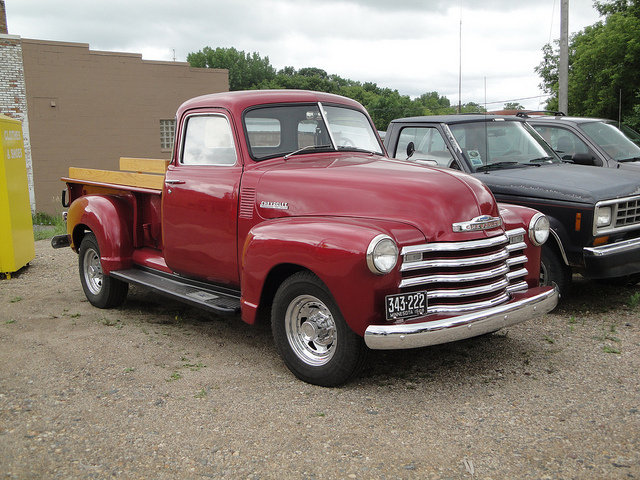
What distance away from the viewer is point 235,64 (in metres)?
79.5

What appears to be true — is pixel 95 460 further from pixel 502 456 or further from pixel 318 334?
pixel 502 456

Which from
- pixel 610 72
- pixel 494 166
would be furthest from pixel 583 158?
pixel 610 72

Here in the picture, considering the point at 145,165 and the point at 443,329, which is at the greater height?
the point at 145,165

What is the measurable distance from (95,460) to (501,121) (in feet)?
18.7

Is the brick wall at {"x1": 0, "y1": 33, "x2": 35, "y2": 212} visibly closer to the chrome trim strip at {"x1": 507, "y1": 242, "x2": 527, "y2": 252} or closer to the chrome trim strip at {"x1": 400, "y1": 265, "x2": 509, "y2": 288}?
the chrome trim strip at {"x1": 507, "y1": 242, "x2": 527, "y2": 252}

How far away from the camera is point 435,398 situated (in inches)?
159

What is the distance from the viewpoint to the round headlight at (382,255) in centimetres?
366

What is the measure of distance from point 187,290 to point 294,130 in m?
1.67

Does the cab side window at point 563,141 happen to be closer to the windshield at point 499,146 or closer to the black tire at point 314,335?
the windshield at point 499,146

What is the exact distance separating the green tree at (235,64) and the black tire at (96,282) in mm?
74259

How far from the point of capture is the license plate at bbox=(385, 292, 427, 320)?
3.74 meters

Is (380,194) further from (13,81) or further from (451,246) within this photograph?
(13,81)

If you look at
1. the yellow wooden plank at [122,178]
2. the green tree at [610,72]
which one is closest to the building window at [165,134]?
the green tree at [610,72]

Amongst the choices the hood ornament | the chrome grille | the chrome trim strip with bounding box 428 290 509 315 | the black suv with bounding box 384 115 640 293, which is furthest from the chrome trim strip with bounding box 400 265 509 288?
the chrome grille
